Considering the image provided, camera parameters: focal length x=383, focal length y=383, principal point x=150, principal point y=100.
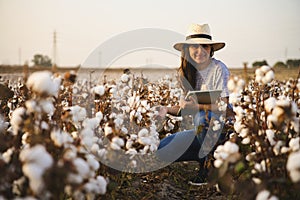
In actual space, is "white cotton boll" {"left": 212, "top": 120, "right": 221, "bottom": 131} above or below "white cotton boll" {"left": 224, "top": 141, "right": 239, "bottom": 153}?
below

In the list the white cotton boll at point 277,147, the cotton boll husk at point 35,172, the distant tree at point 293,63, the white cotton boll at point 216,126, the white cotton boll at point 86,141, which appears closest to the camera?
the cotton boll husk at point 35,172

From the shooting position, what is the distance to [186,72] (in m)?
3.96

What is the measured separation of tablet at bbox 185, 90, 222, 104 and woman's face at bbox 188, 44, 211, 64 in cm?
37

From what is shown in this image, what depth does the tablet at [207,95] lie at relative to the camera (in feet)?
11.4

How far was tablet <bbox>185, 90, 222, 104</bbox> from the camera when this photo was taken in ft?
11.4

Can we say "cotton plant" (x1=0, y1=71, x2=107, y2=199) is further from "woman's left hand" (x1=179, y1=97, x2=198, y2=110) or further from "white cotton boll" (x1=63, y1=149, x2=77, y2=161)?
"woman's left hand" (x1=179, y1=97, x2=198, y2=110)

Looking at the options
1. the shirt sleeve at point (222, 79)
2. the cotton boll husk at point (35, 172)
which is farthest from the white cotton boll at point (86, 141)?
the shirt sleeve at point (222, 79)

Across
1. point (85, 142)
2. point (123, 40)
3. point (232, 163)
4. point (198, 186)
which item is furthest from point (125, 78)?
point (232, 163)

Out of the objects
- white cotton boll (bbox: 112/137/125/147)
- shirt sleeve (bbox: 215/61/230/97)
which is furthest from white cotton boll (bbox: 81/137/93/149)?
shirt sleeve (bbox: 215/61/230/97)

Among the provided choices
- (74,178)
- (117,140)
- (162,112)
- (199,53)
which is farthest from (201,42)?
(74,178)

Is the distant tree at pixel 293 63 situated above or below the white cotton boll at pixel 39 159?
above

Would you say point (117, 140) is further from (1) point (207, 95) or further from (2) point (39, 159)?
(1) point (207, 95)

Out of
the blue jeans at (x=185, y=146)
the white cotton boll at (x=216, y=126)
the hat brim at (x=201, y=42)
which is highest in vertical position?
the hat brim at (x=201, y=42)

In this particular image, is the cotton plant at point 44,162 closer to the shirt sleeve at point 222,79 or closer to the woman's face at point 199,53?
the shirt sleeve at point 222,79
